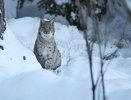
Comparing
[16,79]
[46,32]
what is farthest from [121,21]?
[16,79]

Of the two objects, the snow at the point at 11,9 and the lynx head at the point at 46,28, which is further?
the snow at the point at 11,9

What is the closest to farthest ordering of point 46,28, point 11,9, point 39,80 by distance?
point 39,80
point 46,28
point 11,9

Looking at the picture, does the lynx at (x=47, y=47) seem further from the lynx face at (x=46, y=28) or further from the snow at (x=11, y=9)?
the snow at (x=11, y=9)

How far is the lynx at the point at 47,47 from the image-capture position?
17.1 ft

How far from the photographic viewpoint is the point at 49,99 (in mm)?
2834

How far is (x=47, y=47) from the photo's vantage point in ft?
17.3

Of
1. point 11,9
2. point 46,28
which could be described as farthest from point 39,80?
point 11,9

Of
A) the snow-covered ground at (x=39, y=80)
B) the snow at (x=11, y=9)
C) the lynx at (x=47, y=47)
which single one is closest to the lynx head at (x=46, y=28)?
the lynx at (x=47, y=47)

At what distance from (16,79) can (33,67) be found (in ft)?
2.31

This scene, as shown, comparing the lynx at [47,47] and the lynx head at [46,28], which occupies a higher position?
the lynx head at [46,28]

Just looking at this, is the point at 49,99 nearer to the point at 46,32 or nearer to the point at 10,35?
the point at 10,35

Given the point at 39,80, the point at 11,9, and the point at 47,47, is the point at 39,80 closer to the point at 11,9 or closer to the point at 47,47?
the point at 47,47

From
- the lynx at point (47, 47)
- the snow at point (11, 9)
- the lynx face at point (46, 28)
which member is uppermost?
the lynx face at point (46, 28)

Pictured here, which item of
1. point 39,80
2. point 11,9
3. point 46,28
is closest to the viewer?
point 39,80
